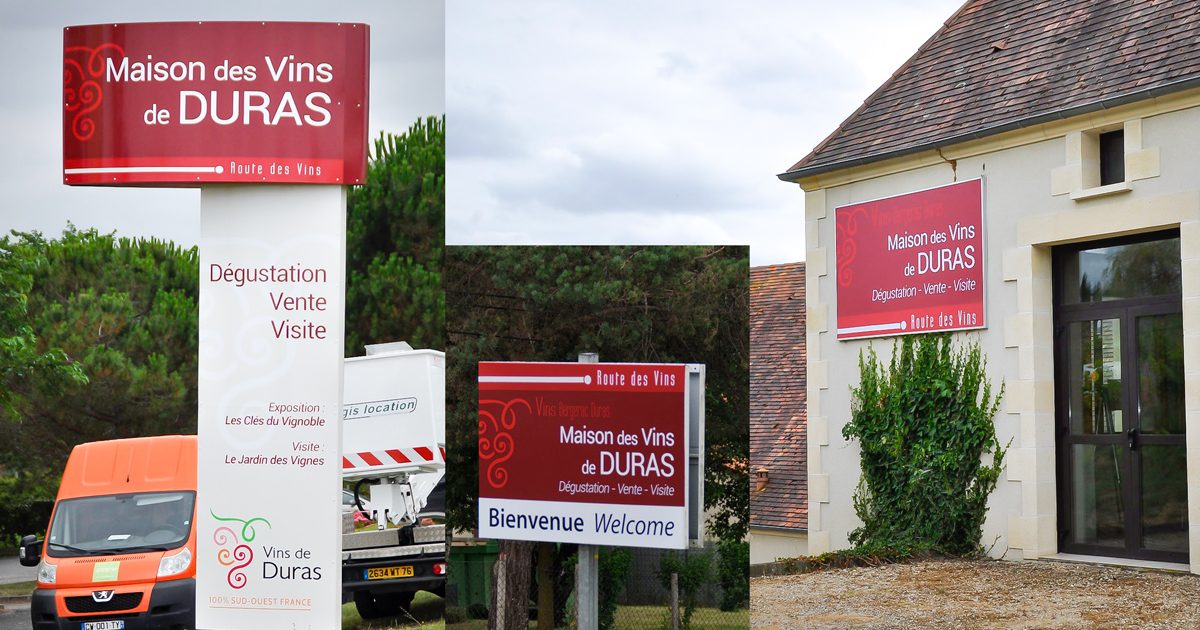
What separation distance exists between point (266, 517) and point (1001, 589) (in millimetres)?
6073

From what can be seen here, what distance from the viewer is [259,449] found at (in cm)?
761

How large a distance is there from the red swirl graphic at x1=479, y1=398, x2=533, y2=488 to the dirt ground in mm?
3577

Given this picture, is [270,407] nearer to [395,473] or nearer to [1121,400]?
[395,473]

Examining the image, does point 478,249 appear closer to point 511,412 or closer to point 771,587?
point 511,412

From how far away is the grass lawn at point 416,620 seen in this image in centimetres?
1234

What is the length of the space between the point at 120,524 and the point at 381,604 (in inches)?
113

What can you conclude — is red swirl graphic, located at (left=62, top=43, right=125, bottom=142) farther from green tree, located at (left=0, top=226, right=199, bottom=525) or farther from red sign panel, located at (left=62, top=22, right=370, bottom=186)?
green tree, located at (left=0, top=226, right=199, bottom=525)

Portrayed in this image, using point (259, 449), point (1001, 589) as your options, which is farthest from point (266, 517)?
point (1001, 589)

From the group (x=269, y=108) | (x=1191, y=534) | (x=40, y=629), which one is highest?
(x=269, y=108)

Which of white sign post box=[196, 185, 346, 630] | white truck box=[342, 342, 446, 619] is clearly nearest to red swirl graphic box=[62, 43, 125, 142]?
white sign post box=[196, 185, 346, 630]

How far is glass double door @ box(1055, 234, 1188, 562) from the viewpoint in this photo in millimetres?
10891

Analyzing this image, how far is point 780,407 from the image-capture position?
20250 mm

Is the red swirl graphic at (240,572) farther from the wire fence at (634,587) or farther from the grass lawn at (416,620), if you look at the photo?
the grass lawn at (416,620)

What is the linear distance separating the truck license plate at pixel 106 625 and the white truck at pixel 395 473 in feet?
6.90
